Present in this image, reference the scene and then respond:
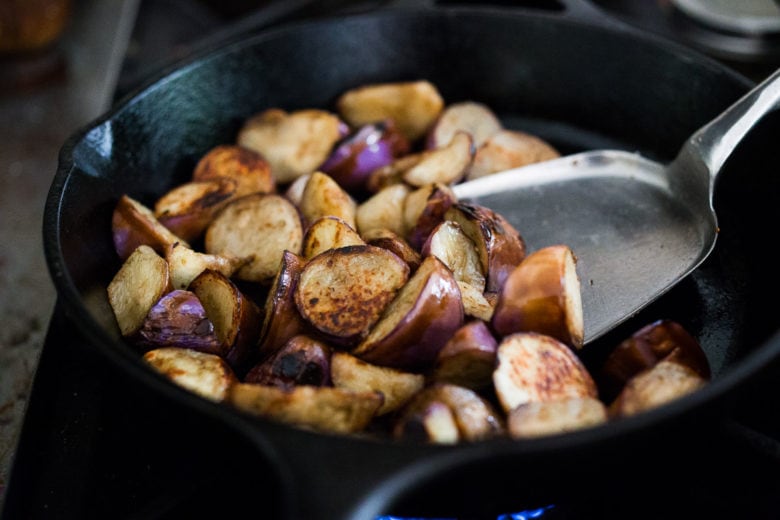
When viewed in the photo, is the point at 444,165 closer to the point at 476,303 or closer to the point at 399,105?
the point at 399,105

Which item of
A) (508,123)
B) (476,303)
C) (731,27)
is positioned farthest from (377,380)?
(731,27)

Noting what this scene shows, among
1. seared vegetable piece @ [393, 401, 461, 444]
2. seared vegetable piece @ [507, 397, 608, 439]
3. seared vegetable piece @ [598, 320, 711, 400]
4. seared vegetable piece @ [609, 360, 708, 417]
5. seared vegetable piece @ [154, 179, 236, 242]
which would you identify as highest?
seared vegetable piece @ [154, 179, 236, 242]

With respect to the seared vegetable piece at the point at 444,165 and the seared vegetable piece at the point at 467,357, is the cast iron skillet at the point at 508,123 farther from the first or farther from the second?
the seared vegetable piece at the point at 444,165

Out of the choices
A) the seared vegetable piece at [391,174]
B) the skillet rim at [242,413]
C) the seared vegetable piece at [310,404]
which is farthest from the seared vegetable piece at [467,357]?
the seared vegetable piece at [391,174]

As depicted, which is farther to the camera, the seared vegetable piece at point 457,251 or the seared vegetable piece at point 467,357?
the seared vegetable piece at point 457,251

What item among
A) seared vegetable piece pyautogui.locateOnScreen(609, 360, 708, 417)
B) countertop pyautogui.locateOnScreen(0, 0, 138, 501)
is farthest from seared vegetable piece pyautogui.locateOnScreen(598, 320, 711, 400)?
countertop pyautogui.locateOnScreen(0, 0, 138, 501)

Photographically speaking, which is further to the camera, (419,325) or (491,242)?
(491,242)

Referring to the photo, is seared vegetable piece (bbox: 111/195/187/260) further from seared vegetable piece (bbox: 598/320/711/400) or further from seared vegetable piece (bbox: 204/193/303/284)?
seared vegetable piece (bbox: 598/320/711/400)
